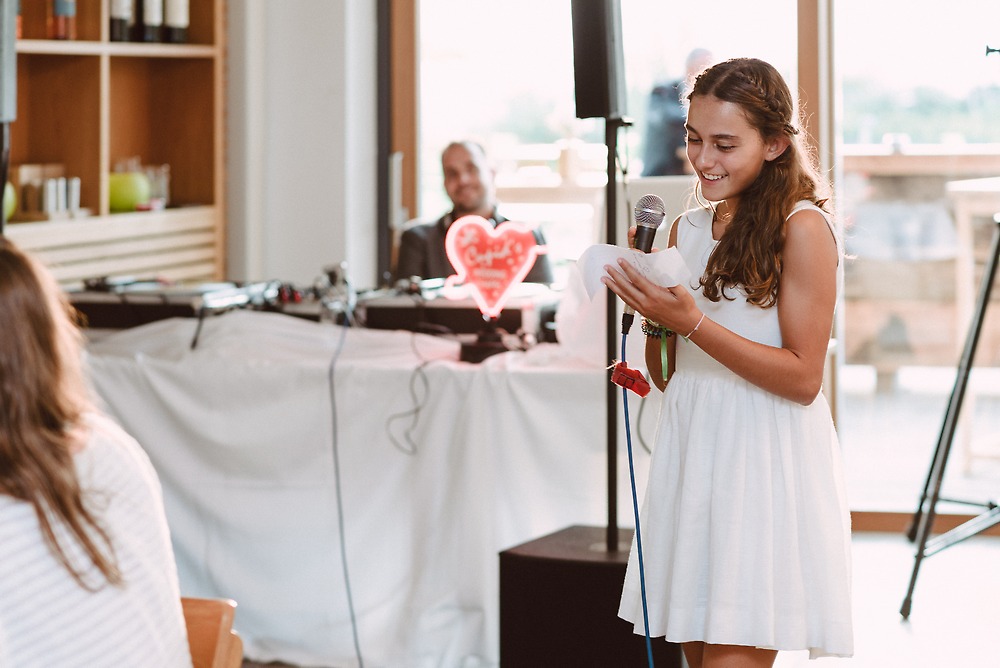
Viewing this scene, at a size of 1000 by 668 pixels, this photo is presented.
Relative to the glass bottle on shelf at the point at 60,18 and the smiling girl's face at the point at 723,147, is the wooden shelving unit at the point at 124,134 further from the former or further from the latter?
the smiling girl's face at the point at 723,147

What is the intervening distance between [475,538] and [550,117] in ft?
6.85

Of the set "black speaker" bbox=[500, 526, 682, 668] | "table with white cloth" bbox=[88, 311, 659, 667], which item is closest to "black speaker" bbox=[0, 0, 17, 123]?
"table with white cloth" bbox=[88, 311, 659, 667]

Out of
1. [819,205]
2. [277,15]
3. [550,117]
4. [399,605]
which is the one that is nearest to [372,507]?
[399,605]

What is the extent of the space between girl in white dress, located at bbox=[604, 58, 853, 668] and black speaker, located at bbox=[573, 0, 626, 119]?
30.5 inches

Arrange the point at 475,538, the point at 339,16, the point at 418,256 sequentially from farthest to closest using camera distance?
the point at 339,16 < the point at 418,256 < the point at 475,538

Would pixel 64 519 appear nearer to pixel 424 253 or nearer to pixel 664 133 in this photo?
pixel 424 253

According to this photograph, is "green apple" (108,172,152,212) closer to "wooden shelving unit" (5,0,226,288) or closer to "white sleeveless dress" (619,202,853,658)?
"wooden shelving unit" (5,0,226,288)

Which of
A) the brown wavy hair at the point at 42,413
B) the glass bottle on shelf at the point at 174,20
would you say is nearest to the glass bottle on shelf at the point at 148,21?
the glass bottle on shelf at the point at 174,20

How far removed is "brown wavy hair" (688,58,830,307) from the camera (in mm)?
1665

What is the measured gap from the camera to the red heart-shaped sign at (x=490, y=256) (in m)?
3.15

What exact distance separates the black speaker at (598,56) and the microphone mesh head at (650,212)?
0.84m

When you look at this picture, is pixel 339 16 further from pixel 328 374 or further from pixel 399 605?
pixel 399 605

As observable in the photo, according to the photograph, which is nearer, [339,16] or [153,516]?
[153,516]

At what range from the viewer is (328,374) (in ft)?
10.2
